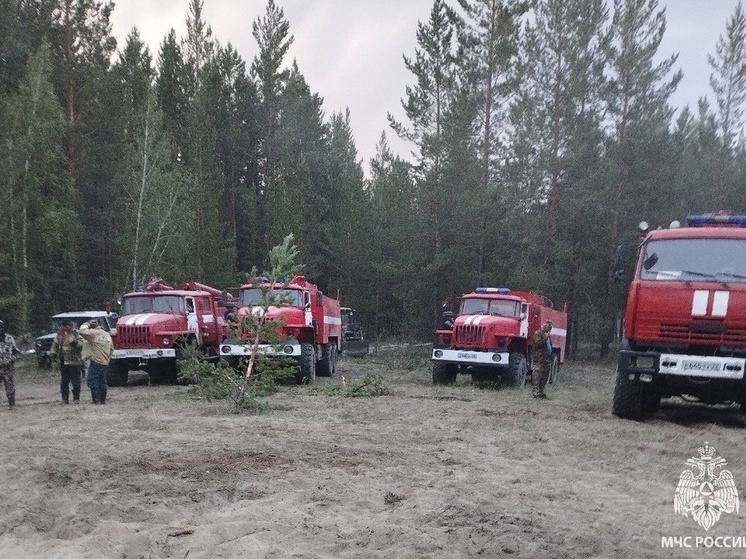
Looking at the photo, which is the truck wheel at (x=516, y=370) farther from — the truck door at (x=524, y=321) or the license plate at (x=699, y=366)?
the license plate at (x=699, y=366)

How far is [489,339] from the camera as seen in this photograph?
14.7m

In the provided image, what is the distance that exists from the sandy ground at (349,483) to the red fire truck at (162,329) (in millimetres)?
4732

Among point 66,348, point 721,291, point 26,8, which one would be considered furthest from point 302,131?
point 721,291

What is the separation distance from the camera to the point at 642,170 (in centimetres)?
2778

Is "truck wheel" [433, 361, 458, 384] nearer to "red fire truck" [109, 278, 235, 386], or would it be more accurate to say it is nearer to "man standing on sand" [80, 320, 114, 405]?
"red fire truck" [109, 278, 235, 386]

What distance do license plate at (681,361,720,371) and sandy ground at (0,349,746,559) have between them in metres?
0.86

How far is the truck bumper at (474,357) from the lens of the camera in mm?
14367

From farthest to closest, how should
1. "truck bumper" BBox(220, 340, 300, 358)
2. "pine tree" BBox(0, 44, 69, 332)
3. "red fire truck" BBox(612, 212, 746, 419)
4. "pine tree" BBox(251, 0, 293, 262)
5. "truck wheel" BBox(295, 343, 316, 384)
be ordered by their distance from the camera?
1. "pine tree" BBox(251, 0, 293, 262)
2. "pine tree" BBox(0, 44, 69, 332)
3. "truck wheel" BBox(295, 343, 316, 384)
4. "truck bumper" BBox(220, 340, 300, 358)
5. "red fire truck" BBox(612, 212, 746, 419)

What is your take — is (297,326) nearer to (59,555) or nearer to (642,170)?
(59,555)

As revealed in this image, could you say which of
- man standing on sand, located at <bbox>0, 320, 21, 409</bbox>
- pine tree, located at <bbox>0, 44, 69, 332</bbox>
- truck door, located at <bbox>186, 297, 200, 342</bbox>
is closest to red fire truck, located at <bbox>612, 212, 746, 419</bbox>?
man standing on sand, located at <bbox>0, 320, 21, 409</bbox>

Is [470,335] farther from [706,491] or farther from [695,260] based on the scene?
[706,491]

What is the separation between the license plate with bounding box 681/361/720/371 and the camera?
8781 millimetres

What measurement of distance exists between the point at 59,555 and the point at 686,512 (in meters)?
4.59

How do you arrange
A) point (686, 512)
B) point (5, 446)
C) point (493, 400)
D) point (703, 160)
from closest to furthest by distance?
point (686, 512)
point (5, 446)
point (493, 400)
point (703, 160)
